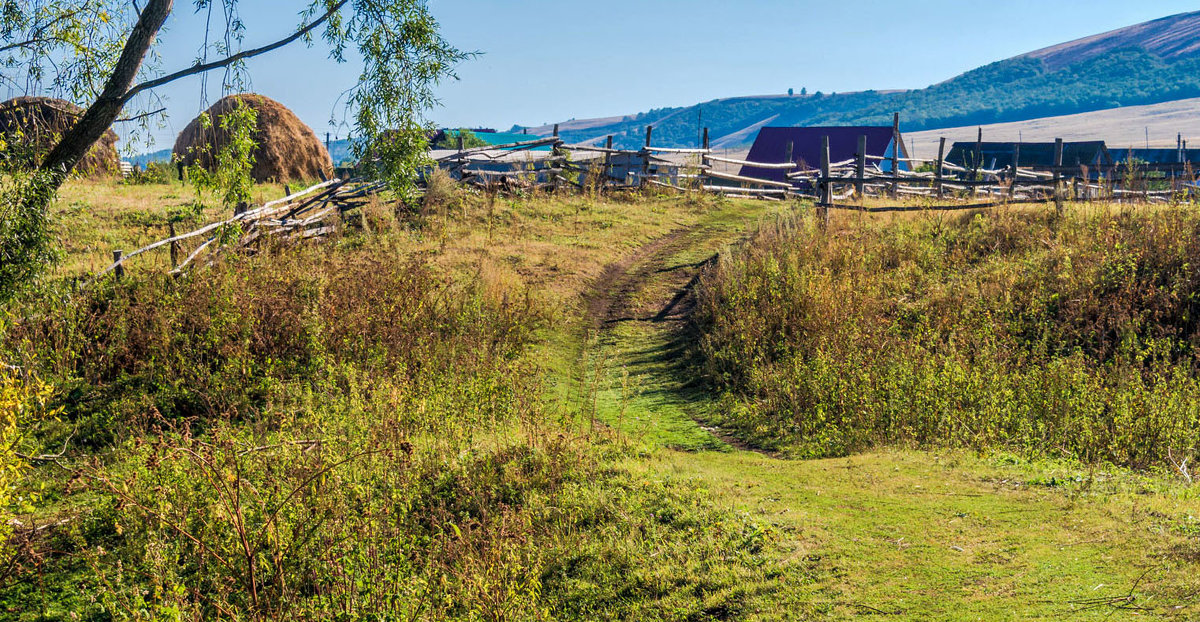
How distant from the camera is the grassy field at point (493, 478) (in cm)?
496

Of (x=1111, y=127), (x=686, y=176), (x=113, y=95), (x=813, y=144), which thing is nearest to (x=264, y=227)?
(x=113, y=95)

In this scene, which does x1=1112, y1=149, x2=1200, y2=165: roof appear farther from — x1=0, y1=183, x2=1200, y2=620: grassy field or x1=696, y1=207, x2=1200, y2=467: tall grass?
x1=0, y1=183, x2=1200, y2=620: grassy field

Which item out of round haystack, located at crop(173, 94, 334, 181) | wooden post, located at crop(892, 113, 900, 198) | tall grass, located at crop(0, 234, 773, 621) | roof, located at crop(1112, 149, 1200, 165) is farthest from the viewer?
roof, located at crop(1112, 149, 1200, 165)

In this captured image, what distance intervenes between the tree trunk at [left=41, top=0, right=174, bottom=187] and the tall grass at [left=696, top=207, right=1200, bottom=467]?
6.82 metres

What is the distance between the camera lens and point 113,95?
25.6 ft

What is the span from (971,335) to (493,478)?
6.45m

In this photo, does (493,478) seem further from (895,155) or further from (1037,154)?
(1037,154)

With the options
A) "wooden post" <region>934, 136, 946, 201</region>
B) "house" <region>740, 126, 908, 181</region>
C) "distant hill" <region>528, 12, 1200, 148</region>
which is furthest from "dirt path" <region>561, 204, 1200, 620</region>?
"distant hill" <region>528, 12, 1200, 148</region>

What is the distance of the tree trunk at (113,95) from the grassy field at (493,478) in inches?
49.2

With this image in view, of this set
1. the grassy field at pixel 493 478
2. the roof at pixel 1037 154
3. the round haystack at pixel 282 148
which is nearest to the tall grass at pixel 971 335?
the grassy field at pixel 493 478

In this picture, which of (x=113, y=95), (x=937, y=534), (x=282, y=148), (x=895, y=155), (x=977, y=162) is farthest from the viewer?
(x=977, y=162)

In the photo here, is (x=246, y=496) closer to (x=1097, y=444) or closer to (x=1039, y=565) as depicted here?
(x=1039, y=565)

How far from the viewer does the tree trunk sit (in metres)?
7.77

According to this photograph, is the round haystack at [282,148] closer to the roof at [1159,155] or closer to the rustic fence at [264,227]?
the rustic fence at [264,227]
